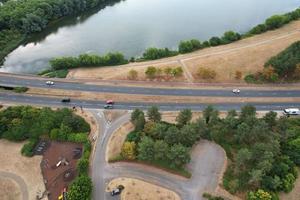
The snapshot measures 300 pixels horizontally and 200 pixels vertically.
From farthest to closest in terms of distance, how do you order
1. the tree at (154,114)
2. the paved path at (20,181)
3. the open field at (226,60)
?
the open field at (226,60) → the tree at (154,114) → the paved path at (20,181)

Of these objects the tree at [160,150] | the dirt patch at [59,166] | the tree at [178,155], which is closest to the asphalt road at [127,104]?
the dirt patch at [59,166]

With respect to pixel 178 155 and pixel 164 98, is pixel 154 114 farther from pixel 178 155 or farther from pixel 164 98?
pixel 178 155

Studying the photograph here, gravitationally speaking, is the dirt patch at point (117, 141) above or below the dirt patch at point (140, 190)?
above

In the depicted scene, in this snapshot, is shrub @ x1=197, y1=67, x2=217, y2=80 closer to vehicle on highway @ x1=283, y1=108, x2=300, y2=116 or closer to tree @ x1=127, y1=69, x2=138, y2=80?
tree @ x1=127, y1=69, x2=138, y2=80

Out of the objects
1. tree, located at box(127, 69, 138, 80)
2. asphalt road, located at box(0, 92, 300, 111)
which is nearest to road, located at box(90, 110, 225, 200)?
asphalt road, located at box(0, 92, 300, 111)

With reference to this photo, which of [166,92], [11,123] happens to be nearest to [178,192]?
[166,92]

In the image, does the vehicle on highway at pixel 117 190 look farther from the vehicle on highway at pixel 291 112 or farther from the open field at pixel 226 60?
the vehicle on highway at pixel 291 112

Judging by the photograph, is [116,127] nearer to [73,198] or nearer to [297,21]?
[73,198]
